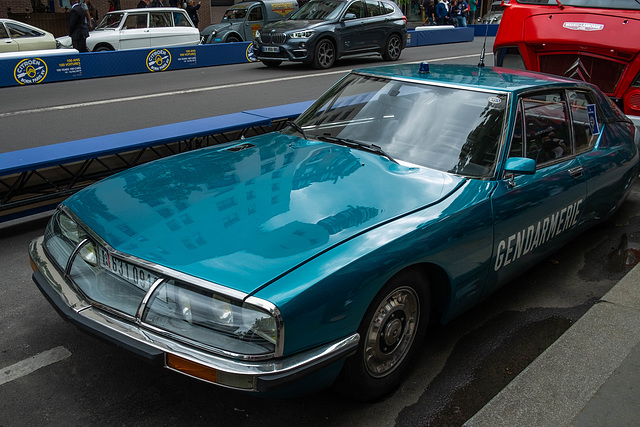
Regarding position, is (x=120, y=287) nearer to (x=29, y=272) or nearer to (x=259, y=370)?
(x=259, y=370)

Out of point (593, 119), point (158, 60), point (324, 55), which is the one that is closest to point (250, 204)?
point (593, 119)

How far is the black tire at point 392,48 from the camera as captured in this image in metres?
17.4

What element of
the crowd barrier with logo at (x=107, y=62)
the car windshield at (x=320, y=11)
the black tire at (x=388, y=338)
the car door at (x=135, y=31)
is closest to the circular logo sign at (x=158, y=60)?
the crowd barrier with logo at (x=107, y=62)

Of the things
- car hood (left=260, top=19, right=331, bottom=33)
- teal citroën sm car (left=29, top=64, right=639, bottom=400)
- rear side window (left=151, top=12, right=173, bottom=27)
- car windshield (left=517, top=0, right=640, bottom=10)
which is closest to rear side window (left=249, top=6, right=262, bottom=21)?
rear side window (left=151, top=12, right=173, bottom=27)

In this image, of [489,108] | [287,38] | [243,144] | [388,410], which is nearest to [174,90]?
[287,38]

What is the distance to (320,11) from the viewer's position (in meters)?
15.9

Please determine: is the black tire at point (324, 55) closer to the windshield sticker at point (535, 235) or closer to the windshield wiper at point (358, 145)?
the windshield wiper at point (358, 145)

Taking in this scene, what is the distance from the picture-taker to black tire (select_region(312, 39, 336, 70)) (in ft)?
50.5

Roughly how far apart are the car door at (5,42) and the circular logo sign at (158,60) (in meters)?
3.44

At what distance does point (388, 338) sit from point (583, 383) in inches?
41.0

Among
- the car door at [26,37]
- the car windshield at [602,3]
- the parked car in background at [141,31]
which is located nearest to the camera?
the car windshield at [602,3]

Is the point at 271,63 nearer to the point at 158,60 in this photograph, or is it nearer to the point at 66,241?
the point at 158,60

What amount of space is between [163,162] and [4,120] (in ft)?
24.7

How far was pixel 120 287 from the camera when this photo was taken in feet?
9.23
